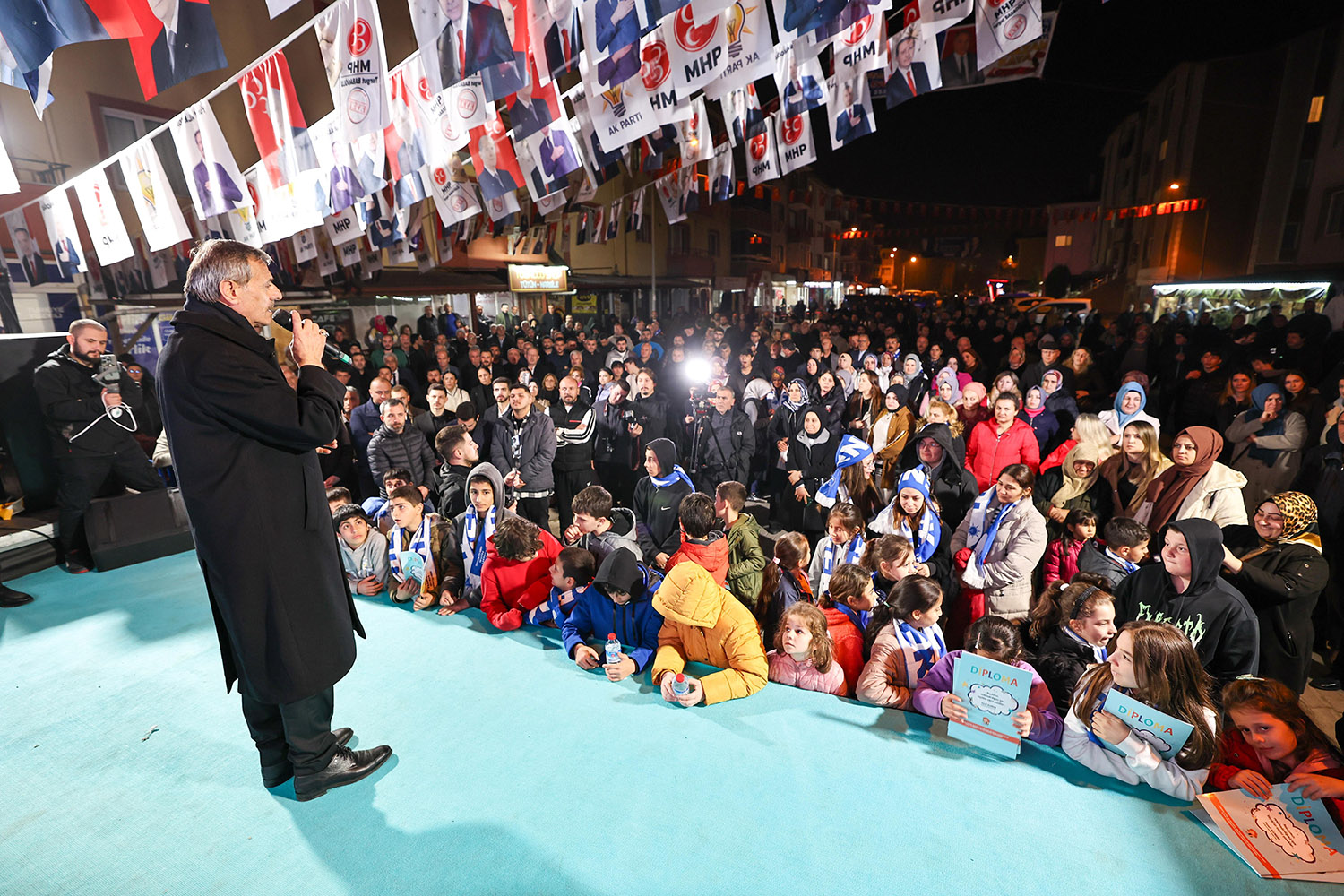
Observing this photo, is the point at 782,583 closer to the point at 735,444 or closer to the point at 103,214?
the point at 735,444

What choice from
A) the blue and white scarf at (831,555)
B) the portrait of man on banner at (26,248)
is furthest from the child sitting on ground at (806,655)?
the portrait of man on banner at (26,248)

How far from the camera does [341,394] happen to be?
7.20ft

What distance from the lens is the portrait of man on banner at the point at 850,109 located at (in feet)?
25.2

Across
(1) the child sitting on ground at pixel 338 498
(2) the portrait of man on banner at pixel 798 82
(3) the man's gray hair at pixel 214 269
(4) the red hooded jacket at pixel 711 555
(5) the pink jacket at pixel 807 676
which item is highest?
(2) the portrait of man on banner at pixel 798 82

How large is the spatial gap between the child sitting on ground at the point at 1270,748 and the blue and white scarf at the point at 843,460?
3.17 m

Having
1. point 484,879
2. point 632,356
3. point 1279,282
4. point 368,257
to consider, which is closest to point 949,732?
point 484,879

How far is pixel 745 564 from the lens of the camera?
13.9ft

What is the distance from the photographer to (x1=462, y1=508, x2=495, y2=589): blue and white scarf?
4.37 metres

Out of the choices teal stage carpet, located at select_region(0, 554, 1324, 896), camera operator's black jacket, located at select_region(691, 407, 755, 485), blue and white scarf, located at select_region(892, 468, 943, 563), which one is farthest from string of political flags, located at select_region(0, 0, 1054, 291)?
teal stage carpet, located at select_region(0, 554, 1324, 896)

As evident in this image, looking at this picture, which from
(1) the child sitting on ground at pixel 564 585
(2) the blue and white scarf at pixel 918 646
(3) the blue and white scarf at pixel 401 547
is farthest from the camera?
(3) the blue and white scarf at pixel 401 547

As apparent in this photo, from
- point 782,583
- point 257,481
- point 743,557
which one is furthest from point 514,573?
point 257,481

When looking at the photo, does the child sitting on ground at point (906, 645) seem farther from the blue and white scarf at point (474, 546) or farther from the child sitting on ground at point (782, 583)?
the blue and white scarf at point (474, 546)

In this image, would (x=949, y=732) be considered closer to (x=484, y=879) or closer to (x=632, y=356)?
(x=484, y=879)

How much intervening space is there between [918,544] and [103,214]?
1146 cm
